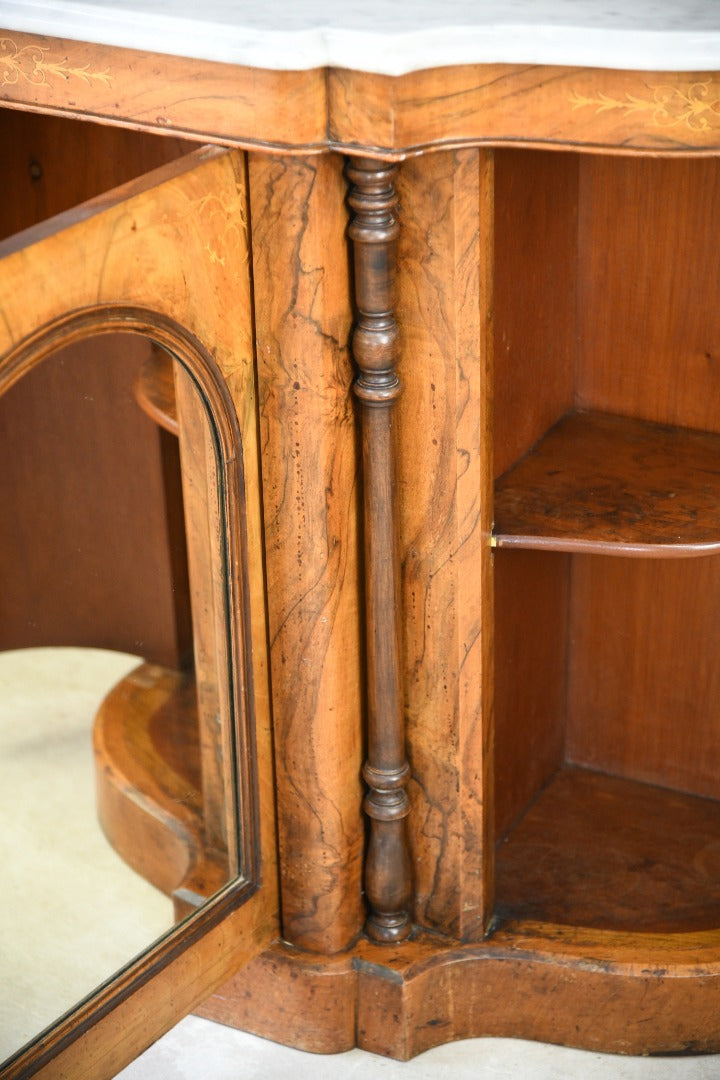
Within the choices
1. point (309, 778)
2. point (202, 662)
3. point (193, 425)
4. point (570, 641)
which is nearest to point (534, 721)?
point (570, 641)

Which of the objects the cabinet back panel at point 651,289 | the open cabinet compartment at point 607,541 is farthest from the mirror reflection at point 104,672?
the cabinet back panel at point 651,289

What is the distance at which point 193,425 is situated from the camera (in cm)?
165

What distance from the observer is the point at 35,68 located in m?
1.58

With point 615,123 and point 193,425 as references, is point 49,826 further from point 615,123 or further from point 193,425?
point 615,123

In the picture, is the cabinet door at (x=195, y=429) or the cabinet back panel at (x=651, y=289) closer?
the cabinet door at (x=195, y=429)

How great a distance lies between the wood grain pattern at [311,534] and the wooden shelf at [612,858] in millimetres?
274

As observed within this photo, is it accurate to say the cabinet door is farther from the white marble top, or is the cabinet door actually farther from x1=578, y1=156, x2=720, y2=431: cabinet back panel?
x1=578, y1=156, x2=720, y2=431: cabinet back panel

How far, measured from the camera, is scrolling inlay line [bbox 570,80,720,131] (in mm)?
1440

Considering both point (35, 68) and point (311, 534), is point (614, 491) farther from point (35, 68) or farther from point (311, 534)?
point (35, 68)

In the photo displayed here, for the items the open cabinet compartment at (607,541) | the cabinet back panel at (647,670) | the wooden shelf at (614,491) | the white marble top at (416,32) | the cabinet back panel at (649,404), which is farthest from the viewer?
the cabinet back panel at (647,670)

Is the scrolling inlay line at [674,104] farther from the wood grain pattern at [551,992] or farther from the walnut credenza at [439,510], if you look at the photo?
the wood grain pattern at [551,992]

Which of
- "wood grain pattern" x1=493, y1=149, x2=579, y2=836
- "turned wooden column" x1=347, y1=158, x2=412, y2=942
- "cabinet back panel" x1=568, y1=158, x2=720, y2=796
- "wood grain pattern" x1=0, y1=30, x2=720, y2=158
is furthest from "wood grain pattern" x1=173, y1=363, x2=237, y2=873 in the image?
"cabinet back panel" x1=568, y1=158, x2=720, y2=796

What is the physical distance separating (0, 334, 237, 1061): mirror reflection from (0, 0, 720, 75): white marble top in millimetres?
300

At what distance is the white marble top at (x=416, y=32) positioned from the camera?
1414 millimetres
